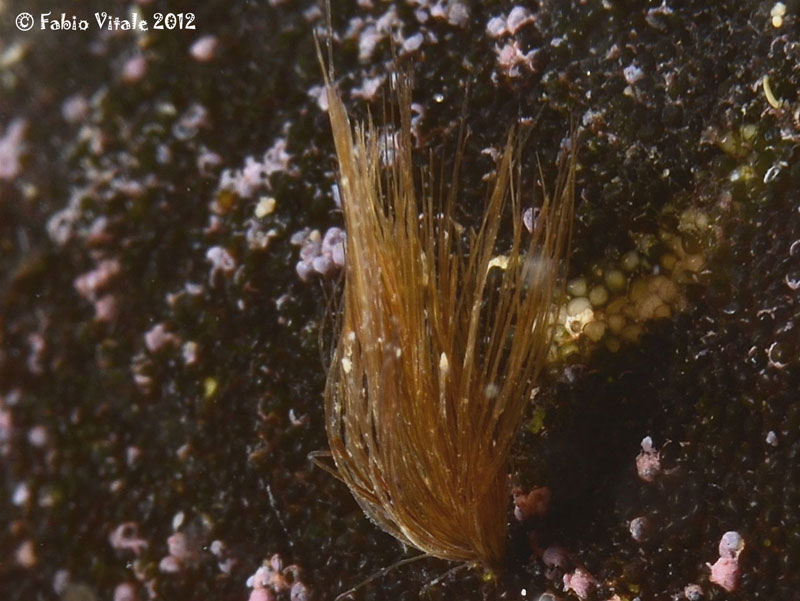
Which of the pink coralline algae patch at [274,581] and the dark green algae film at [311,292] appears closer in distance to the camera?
the dark green algae film at [311,292]

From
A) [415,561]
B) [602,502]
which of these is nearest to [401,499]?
[415,561]

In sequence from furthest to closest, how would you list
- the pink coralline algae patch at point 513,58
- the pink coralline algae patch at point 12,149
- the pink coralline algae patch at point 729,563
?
the pink coralline algae patch at point 12,149, the pink coralline algae patch at point 513,58, the pink coralline algae patch at point 729,563

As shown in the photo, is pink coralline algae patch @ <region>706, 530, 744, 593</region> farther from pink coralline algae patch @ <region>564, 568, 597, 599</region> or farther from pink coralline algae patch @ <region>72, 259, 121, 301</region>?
pink coralline algae patch @ <region>72, 259, 121, 301</region>

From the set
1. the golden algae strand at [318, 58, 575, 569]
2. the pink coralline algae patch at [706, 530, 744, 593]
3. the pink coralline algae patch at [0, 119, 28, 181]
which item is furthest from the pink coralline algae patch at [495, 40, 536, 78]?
the pink coralline algae patch at [0, 119, 28, 181]

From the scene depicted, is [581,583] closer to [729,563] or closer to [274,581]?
[729,563]

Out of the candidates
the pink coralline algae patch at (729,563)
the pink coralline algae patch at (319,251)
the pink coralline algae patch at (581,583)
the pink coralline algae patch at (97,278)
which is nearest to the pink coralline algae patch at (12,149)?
the pink coralline algae patch at (97,278)

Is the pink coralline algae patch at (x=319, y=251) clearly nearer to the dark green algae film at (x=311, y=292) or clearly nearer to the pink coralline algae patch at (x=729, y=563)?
the dark green algae film at (x=311, y=292)

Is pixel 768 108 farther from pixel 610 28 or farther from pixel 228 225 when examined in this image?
pixel 228 225

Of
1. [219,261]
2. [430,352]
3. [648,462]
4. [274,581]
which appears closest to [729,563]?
[648,462]
